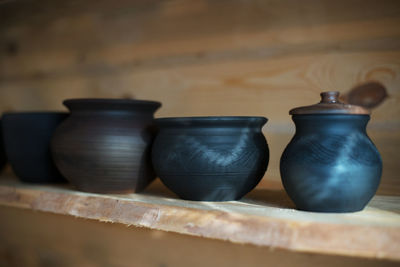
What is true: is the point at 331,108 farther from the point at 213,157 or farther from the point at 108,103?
the point at 108,103

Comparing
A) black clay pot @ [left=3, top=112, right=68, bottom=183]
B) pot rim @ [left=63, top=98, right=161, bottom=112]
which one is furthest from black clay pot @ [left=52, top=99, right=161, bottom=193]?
black clay pot @ [left=3, top=112, right=68, bottom=183]

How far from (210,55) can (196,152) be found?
0.34m

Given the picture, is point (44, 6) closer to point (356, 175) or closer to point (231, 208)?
point (231, 208)

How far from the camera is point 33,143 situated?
0.94 m

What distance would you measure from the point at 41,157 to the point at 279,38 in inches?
22.5

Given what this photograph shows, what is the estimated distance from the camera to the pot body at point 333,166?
0.60 m

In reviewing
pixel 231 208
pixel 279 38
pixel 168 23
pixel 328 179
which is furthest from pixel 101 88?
pixel 328 179

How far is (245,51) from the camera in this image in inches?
36.6

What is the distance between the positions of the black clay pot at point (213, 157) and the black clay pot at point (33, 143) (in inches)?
13.2

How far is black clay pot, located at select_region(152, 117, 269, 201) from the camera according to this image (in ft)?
2.29

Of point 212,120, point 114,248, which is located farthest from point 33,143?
point 212,120

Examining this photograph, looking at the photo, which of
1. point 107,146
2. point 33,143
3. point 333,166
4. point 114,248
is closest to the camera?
point 333,166

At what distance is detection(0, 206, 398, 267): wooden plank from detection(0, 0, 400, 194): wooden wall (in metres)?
0.17

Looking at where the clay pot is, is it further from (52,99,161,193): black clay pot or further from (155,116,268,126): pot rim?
(52,99,161,193): black clay pot
